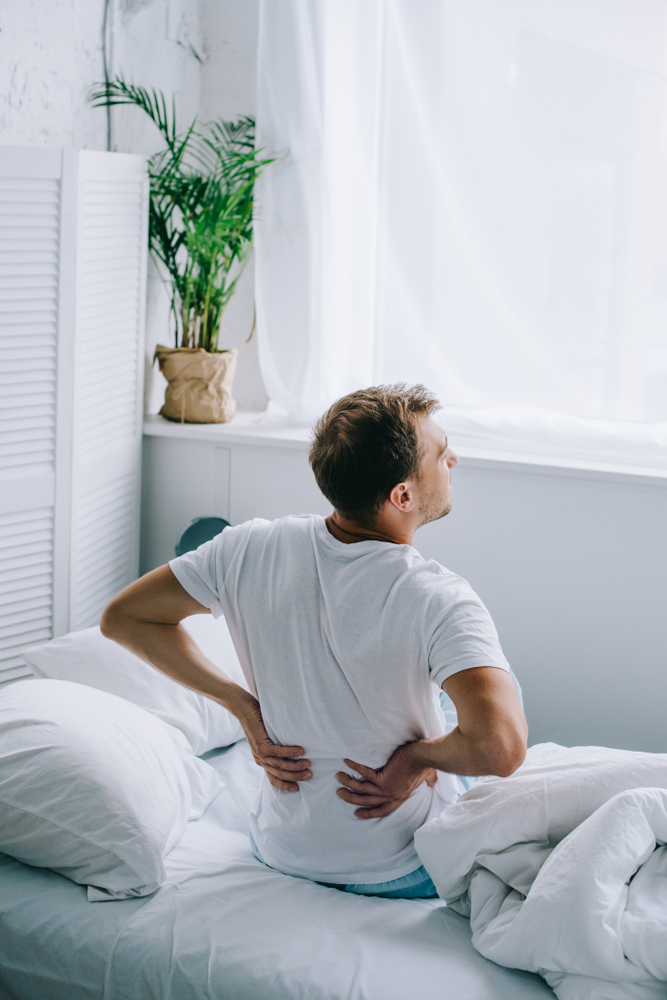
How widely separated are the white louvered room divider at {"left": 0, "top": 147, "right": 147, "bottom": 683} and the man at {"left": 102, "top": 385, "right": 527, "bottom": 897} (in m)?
0.89

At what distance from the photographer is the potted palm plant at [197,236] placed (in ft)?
8.01

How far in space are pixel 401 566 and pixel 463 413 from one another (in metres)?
1.40

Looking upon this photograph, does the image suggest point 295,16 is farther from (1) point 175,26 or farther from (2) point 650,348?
(2) point 650,348

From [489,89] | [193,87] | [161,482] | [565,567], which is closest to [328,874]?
[565,567]

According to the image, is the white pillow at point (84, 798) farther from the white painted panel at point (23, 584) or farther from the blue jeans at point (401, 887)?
the white painted panel at point (23, 584)

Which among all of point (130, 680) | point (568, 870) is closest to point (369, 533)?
point (568, 870)

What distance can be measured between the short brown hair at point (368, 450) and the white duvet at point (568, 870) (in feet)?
1.54

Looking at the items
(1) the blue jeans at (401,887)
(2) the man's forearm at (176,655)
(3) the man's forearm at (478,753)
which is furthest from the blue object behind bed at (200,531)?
Result: (3) the man's forearm at (478,753)

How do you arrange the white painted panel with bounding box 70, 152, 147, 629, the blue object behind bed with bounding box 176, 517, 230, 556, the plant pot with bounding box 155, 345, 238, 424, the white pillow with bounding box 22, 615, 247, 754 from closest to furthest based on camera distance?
the white pillow with bounding box 22, 615, 247, 754 → the white painted panel with bounding box 70, 152, 147, 629 → the blue object behind bed with bounding box 176, 517, 230, 556 → the plant pot with bounding box 155, 345, 238, 424

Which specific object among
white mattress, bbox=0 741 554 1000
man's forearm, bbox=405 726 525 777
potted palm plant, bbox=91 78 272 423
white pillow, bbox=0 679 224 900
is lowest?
white mattress, bbox=0 741 554 1000

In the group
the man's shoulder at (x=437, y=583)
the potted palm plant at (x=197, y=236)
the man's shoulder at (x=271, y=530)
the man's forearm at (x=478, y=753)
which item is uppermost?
the potted palm plant at (x=197, y=236)

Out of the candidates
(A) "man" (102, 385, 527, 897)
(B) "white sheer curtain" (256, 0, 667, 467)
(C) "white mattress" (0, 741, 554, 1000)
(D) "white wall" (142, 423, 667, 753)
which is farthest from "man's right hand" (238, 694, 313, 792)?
(B) "white sheer curtain" (256, 0, 667, 467)

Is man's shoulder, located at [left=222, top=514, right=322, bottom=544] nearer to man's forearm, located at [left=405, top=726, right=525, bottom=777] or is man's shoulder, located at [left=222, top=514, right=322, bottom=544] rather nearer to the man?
the man

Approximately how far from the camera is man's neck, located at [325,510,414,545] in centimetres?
121
